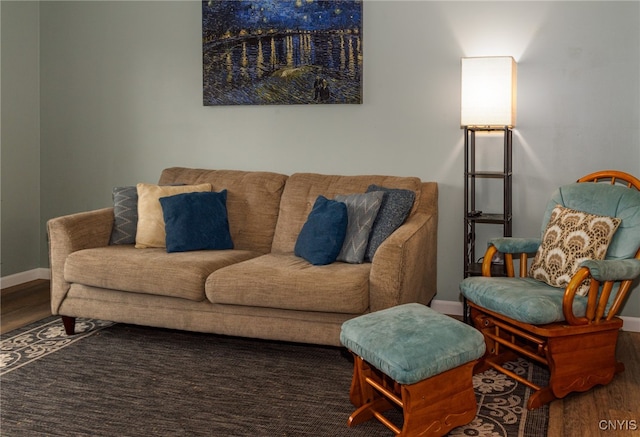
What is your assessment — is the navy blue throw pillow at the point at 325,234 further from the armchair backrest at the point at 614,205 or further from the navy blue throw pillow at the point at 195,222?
the armchair backrest at the point at 614,205

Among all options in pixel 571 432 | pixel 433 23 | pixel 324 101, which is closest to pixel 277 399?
pixel 571 432

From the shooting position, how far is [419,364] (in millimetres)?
2297

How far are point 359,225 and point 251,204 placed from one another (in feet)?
2.87

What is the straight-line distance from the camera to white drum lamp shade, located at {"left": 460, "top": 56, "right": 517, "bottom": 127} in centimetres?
362

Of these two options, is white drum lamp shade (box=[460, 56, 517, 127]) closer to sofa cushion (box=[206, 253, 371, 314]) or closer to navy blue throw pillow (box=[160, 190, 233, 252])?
sofa cushion (box=[206, 253, 371, 314])

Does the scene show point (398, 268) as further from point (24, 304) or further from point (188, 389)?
point (24, 304)

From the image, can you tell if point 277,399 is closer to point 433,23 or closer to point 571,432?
point 571,432

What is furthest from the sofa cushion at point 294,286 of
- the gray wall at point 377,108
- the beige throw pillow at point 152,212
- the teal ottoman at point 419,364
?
the gray wall at point 377,108

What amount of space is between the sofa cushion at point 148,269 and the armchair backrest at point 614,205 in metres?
1.80

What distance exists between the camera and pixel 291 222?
3.95 meters

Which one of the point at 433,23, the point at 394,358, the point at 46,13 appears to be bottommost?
the point at 394,358

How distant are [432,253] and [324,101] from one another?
1242 mm

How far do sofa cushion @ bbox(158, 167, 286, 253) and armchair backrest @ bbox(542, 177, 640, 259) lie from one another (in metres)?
1.54

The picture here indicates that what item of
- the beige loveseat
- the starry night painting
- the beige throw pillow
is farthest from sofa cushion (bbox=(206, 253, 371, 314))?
the starry night painting
